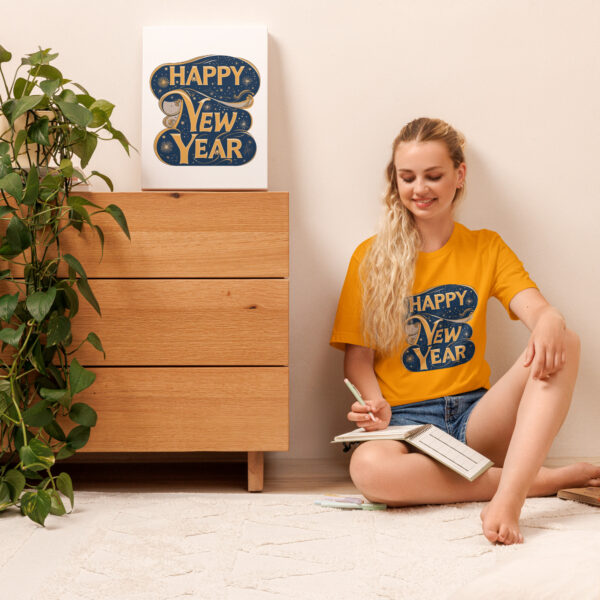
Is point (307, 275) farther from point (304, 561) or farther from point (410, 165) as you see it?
point (304, 561)

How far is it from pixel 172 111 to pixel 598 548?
1420mm

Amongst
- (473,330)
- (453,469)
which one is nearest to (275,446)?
(453,469)

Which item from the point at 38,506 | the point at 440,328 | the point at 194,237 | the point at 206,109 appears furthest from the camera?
the point at 206,109

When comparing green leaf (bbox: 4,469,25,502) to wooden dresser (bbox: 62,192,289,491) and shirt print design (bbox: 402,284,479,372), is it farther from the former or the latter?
shirt print design (bbox: 402,284,479,372)

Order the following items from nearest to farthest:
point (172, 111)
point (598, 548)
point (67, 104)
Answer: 1. point (598, 548)
2. point (67, 104)
3. point (172, 111)

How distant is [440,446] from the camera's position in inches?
51.9

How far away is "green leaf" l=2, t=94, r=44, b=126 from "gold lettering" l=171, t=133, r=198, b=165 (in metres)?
0.41

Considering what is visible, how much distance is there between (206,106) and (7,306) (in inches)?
27.1

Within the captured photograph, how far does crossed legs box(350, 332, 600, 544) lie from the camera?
45.9 inches

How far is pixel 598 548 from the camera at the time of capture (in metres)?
0.52

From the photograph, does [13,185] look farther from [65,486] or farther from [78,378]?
[65,486]

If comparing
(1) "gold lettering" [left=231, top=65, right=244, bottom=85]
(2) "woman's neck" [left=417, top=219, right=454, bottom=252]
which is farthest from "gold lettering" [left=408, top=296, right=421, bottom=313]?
(1) "gold lettering" [left=231, top=65, right=244, bottom=85]

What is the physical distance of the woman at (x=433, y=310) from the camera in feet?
4.67

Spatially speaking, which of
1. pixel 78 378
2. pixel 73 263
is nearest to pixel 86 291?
pixel 73 263
